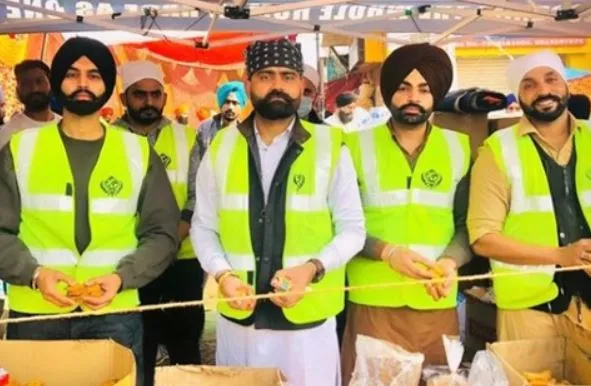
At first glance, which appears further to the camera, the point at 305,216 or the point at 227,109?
the point at 227,109

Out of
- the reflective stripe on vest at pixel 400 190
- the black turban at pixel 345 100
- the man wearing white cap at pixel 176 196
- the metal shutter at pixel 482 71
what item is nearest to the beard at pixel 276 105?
the reflective stripe on vest at pixel 400 190

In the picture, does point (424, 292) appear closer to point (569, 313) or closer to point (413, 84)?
point (569, 313)

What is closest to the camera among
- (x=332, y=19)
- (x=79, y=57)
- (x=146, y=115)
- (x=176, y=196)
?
(x=79, y=57)

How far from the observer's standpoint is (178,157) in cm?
427

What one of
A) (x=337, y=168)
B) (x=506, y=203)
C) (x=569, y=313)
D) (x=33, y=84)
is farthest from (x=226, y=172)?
(x=33, y=84)

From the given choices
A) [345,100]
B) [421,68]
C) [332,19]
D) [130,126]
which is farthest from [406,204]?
[345,100]

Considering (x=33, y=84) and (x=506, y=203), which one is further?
(x=33, y=84)

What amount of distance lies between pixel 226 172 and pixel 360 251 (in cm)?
63

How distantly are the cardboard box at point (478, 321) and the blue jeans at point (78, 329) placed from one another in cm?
230

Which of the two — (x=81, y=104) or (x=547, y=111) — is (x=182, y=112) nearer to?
(x=81, y=104)

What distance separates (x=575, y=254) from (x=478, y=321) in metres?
1.85

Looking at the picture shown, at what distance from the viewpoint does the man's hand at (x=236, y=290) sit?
2877mm

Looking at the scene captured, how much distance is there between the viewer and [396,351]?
2789mm

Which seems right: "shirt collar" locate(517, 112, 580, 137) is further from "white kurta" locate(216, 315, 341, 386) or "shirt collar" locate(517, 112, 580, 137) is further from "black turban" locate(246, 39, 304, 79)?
"white kurta" locate(216, 315, 341, 386)
